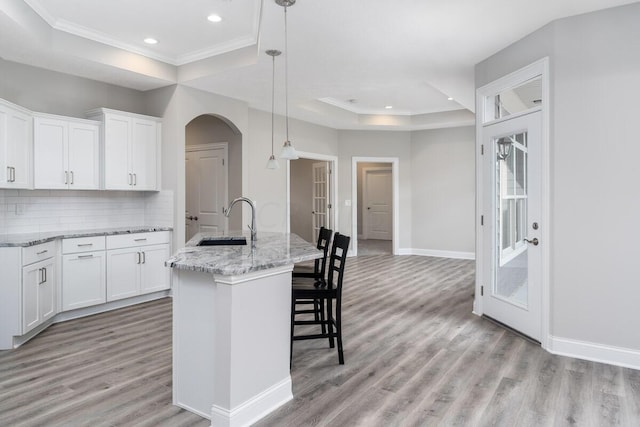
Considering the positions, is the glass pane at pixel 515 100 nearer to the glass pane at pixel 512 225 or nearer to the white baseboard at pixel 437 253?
the glass pane at pixel 512 225

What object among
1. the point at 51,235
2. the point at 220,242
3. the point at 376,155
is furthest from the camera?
the point at 376,155

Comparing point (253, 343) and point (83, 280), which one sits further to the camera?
point (83, 280)

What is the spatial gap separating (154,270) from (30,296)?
1.43 metres

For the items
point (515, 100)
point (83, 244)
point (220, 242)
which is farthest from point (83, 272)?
point (515, 100)

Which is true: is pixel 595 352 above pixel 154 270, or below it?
below

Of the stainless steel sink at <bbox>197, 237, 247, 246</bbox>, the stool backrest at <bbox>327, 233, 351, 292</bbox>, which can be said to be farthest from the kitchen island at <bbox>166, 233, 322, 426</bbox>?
the stainless steel sink at <bbox>197, 237, 247, 246</bbox>

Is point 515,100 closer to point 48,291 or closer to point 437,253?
point 48,291

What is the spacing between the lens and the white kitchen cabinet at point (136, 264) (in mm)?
4410

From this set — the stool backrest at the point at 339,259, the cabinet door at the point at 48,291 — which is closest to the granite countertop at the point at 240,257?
the stool backrest at the point at 339,259

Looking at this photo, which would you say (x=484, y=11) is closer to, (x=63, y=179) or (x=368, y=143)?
(x=63, y=179)

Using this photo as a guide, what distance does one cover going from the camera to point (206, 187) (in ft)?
21.2

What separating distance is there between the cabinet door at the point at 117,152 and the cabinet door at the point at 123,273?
755 millimetres

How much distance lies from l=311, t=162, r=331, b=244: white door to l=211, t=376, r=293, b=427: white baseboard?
591cm

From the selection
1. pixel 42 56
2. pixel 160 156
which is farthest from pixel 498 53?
pixel 42 56
